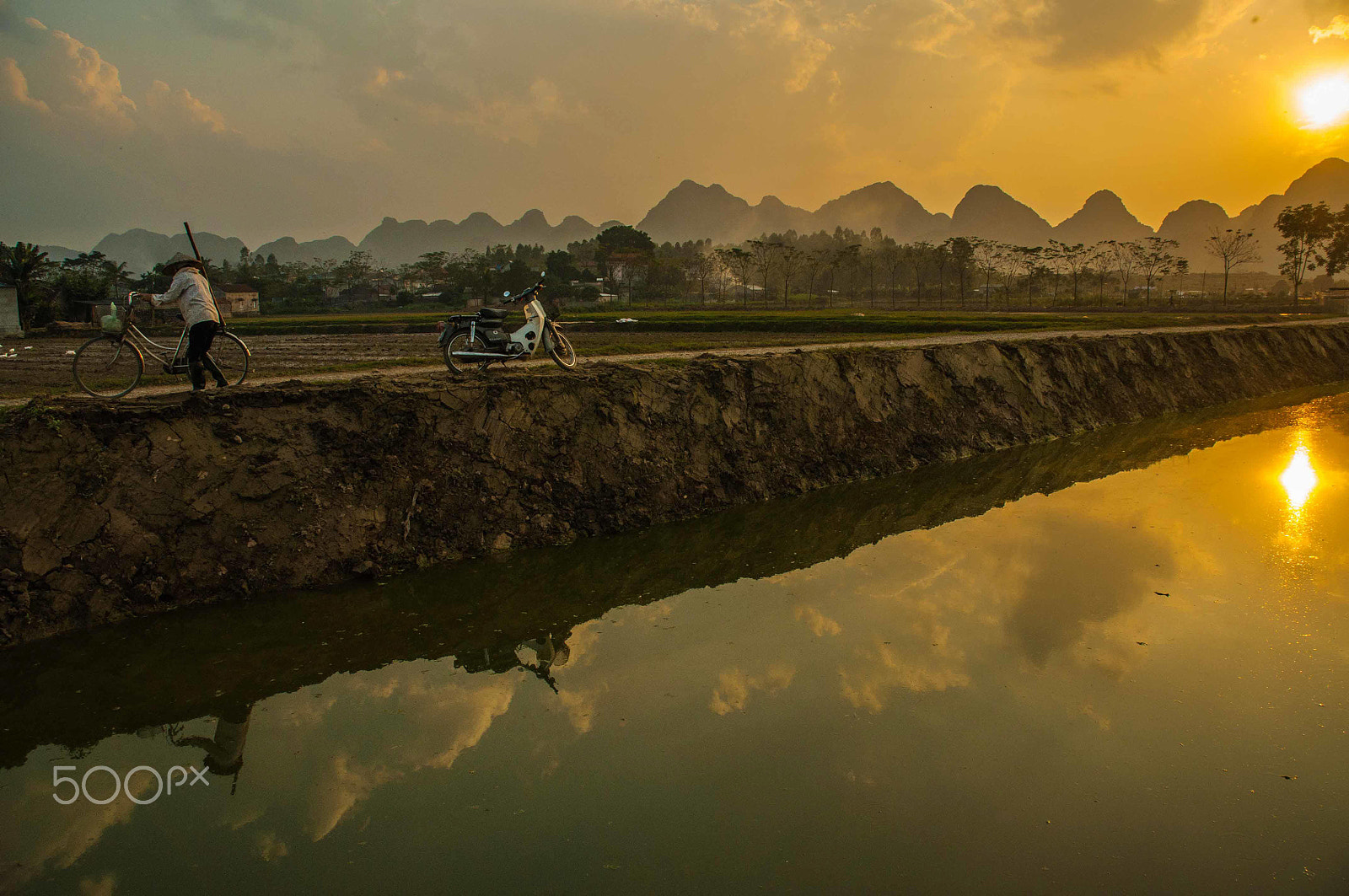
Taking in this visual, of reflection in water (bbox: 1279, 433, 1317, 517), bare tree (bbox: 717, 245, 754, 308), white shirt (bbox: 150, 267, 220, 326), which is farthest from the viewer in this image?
bare tree (bbox: 717, 245, 754, 308)

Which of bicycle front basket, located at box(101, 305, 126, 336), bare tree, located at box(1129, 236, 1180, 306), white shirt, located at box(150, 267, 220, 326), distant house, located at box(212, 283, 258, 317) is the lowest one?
bicycle front basket, located at box(101, 305, 126, 336)

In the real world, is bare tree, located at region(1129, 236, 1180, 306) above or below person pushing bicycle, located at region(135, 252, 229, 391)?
above

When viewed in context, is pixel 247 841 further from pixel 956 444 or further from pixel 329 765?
pixel 956 444

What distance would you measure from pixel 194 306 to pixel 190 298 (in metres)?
0.09

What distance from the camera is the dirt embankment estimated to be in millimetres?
7289

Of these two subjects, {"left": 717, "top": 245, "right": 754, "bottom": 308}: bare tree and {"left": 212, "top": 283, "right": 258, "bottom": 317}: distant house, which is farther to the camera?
{"left": 717, "top": 245, "right": 754, "bottom": 308}: bare tree

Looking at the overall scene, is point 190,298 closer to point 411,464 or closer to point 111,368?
point 111,368

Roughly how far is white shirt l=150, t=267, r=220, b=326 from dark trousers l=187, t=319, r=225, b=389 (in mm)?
70

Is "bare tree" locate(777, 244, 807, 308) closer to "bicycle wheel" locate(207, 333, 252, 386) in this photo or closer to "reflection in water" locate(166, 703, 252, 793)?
"bicycle wheel" locate(207, 333, 252, 386)

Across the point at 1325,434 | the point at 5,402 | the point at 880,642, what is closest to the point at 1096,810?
the point at 880,642

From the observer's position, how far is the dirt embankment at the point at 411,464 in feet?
23.9

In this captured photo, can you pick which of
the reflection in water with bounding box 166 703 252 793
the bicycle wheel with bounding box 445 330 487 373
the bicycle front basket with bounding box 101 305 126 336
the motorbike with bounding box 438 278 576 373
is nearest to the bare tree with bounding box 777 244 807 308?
the motorbike with bounding box 438 278 576 373

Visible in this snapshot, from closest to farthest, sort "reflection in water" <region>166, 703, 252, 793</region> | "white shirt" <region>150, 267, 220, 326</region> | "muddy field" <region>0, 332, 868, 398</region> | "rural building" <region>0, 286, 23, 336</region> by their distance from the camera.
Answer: "reflection in water" <region>166, 703, 252, 793</region> < "white shirt" <region>150, 267, 220, 326</region> < "muddy field" <region>0, 332, 868, 398</region> < "rural building" <region>0, 286, 23, 336</region>

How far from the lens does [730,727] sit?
5.25m
